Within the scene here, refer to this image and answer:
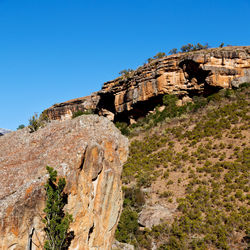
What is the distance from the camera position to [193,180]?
1759 centimetres

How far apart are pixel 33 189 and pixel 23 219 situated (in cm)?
134

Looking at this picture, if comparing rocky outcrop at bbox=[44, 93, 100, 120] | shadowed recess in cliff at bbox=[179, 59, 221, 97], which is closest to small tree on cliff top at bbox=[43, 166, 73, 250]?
shadowed recess in cliff at bbox=[179, 59, 221, 97]

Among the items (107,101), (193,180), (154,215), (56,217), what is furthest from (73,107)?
(56,217)

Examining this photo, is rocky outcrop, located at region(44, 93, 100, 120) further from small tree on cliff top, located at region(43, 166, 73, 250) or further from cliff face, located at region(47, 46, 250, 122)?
small tree on cliff top, located at region(43, 166, 73, 250)

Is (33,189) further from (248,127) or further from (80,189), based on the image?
(248,127)

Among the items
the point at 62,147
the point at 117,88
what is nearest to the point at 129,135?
the point at 117,88

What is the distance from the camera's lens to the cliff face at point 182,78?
1149 inches

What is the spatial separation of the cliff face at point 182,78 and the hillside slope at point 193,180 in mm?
2057

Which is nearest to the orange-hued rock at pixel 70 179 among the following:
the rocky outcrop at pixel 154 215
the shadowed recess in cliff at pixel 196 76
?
the rocky outcrop at pixel 154 215

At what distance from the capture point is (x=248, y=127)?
2161cm

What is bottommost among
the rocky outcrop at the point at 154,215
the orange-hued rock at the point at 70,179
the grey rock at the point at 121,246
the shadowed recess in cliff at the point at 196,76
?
the grey rock at the point at 121,246

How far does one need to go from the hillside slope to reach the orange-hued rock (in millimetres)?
2411

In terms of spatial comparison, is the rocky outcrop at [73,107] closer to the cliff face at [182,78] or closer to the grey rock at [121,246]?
the cliff face at [182,78]

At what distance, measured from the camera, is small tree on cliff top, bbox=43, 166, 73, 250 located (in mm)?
10875
